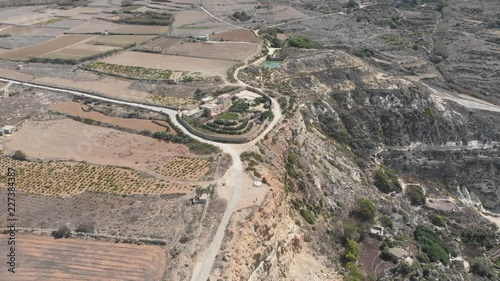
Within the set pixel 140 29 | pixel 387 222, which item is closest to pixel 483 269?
pixel 387 222

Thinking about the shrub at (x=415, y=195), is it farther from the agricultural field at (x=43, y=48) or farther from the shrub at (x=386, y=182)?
the agricultural field at (x=43, y=48)

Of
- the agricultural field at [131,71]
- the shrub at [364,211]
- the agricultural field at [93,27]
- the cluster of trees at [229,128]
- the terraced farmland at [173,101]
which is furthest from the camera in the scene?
the agricultural field at [93,27]

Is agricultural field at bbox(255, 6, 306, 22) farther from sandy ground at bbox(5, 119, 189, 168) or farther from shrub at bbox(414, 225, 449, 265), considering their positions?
shrub at bbox(414, 225, 449, 265)

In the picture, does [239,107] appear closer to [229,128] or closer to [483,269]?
[229,128]

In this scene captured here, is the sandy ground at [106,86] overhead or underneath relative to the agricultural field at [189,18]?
underneath

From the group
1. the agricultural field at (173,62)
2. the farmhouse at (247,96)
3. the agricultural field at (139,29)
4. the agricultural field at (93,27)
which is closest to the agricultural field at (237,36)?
the agricultural field at (139,29)
